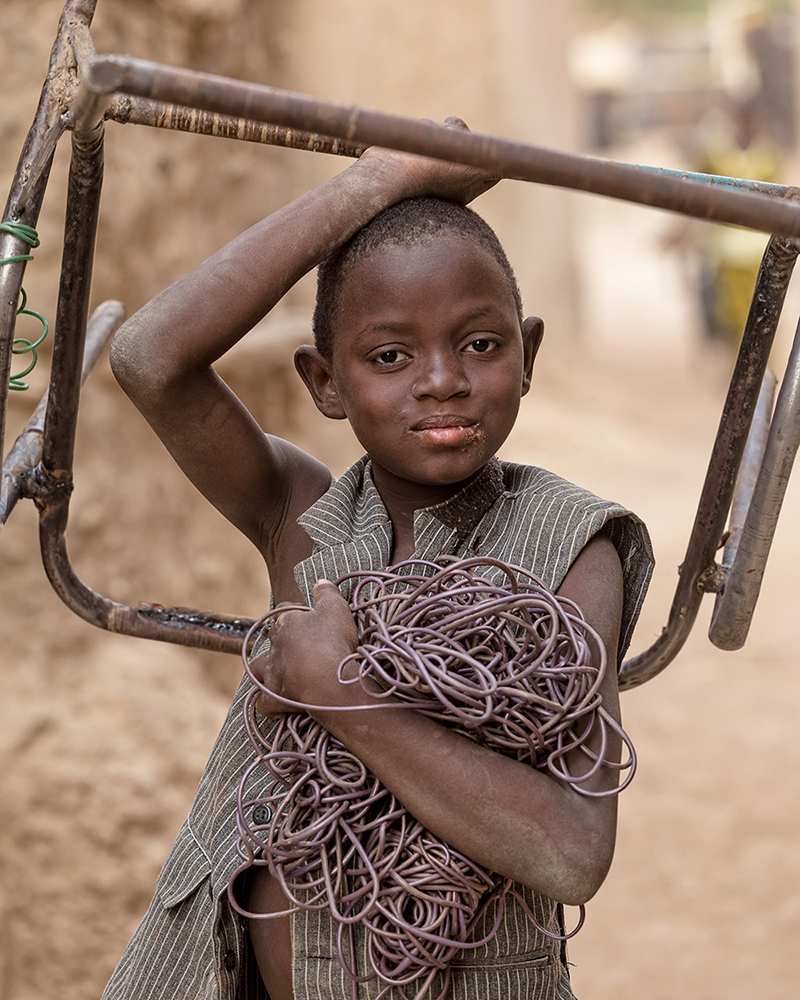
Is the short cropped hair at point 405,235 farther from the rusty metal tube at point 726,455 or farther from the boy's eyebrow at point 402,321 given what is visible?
the rusty metal tube at point 726,455

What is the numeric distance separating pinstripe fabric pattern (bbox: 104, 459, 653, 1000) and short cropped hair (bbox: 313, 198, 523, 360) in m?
0.18

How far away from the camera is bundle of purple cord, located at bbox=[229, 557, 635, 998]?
3.06 feet

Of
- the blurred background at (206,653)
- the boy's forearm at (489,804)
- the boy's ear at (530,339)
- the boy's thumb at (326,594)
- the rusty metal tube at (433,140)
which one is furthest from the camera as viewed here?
the blurred background at (206,653)

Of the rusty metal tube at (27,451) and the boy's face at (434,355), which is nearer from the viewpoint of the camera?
the boy's face at (434,355)

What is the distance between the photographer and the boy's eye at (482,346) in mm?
1104

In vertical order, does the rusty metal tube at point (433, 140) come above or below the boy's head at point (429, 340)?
above

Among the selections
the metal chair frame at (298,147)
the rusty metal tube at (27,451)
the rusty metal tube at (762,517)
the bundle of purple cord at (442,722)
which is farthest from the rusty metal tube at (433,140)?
the rusty metal tube at (27,451)

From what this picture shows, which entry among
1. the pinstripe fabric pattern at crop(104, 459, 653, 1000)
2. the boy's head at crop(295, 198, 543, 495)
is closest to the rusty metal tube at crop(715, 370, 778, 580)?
the pinstripe fabric pattern at crop(104, 459, 653, 1000)

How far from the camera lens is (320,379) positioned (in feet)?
4.09

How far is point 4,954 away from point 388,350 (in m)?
1.93

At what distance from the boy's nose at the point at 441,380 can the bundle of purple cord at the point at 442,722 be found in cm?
17

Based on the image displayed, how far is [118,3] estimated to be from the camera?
2.91m

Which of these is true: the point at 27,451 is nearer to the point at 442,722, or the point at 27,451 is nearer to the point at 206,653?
the point at 442,722

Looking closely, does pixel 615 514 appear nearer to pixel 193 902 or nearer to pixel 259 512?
pixel 259 512
